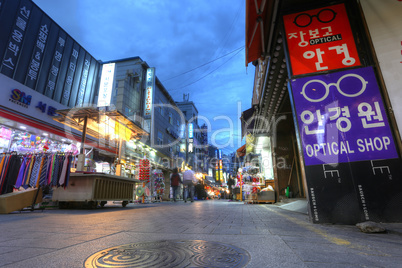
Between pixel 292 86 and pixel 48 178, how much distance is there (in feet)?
24.3

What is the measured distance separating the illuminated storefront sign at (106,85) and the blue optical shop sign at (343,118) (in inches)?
505

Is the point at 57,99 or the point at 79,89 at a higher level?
the point at 79,89

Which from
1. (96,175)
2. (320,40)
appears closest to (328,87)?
(320,40)

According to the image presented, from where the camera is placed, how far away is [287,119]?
28.6 feet

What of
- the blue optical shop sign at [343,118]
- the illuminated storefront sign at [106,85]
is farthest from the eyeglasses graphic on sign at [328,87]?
the illuminated storefront sign at [106,85]

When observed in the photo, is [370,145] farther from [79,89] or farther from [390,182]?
[79,89]

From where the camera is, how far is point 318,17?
4.36 m

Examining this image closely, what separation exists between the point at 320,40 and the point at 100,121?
917 centimetres

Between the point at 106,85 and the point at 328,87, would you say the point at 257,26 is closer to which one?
the point at 328,87

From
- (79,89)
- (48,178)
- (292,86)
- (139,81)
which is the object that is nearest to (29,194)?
(48,178)

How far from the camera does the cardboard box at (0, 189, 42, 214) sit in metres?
5.11

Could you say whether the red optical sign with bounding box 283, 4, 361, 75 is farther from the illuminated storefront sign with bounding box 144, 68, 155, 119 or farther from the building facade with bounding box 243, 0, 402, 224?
the illuminated storefront sign with bounding box 144, 68, 155, 119

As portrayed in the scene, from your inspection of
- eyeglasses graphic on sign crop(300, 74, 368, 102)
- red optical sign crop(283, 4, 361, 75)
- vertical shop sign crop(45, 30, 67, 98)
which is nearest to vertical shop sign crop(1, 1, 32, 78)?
vertical shop sign crop(45, 30, 67, 98)

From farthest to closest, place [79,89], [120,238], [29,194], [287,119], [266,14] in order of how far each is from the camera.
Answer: [79,89], [287,119], [29,194], [266,14], [120,238]
